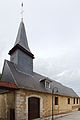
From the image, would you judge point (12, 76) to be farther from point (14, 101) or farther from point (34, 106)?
point (34, 106)

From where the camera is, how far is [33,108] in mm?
10242

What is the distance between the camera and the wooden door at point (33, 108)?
9875mm

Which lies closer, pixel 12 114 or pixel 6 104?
pixel 12 114

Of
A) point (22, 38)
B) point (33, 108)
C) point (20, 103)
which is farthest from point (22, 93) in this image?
point (22, 38)

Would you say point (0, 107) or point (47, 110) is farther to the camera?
point (47, 110)

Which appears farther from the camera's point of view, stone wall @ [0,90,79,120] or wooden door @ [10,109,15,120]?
wooden door @ [10,109,15,120]

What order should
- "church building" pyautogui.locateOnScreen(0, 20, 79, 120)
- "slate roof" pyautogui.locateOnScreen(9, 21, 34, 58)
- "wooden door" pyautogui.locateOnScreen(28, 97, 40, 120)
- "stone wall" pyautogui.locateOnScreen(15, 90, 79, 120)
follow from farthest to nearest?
"slate roof" pyautogui.locateOnScreen(9, 21, 34, 58) < "wooden door" pyautogui.locateOnScreen(28, 97, 40, 120) < "church building" pyautogui.locateOnScreen(0, 20, 79, 120) < "stone wall" pyautogui.locateOnScreen(15, 90, 79, 120)

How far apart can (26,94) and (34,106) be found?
1.79 meters

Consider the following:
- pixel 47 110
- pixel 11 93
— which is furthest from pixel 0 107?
pixel 47 110

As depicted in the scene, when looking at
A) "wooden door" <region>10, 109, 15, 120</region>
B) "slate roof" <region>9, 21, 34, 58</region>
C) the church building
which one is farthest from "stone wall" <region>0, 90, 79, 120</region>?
"slate roof" <region>9, 21, 34, 58</region>

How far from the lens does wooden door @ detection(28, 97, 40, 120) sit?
9.88 metres

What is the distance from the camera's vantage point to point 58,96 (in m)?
14.5

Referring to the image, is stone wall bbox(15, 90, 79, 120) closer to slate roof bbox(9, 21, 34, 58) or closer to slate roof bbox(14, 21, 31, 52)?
slate roof bbox(9, 21, 34, 58)

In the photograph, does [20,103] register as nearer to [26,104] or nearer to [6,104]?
[26,104]
